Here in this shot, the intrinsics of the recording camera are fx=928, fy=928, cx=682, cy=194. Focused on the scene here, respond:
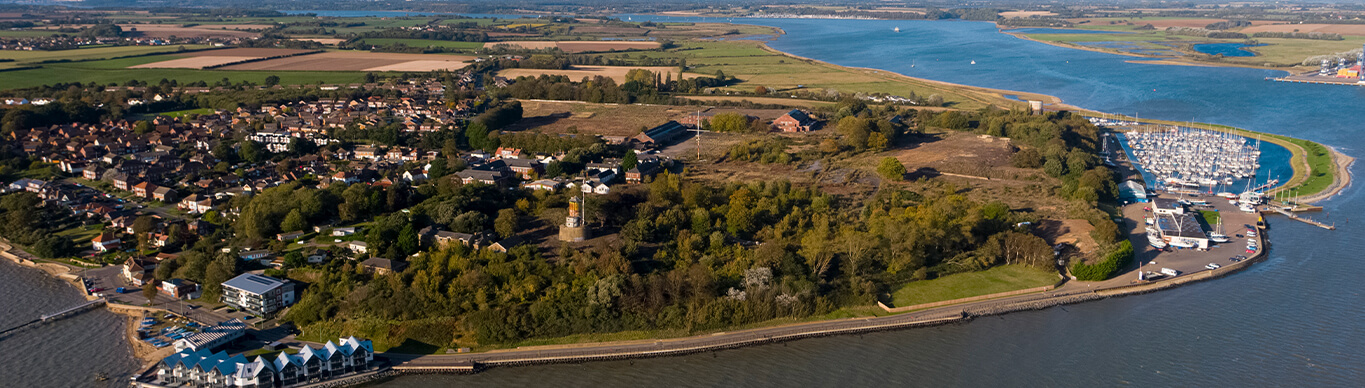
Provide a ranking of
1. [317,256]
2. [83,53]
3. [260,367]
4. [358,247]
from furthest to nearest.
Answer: [83,53]
[358,247]
[317,256]
[260,367]

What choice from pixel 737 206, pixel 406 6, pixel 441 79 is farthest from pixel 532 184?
pixel 406 6

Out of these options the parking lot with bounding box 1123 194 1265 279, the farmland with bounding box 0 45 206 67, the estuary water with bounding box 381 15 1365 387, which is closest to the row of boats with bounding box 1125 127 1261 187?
the parking lot with bounding box 1123 194 1265 279

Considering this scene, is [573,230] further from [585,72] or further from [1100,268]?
[585,72]

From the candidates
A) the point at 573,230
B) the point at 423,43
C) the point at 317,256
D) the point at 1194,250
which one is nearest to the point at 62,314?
the point at 317,256

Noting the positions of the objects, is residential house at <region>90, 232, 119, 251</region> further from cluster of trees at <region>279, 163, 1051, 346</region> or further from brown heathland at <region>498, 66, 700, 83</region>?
brown heathland at <region>498, 66, 700, 83</region>

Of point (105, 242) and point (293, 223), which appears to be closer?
point (293, 223)

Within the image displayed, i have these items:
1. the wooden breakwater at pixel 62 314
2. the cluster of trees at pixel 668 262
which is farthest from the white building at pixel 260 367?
the wooden breakwater at pixel 62 314

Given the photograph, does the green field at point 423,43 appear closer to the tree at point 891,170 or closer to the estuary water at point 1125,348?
the tree at point 891,170
